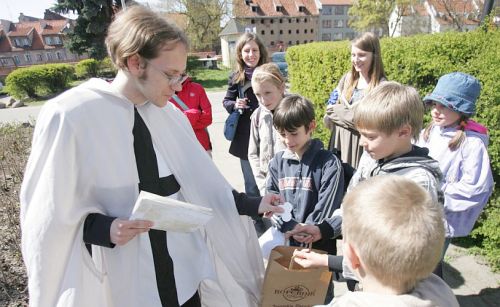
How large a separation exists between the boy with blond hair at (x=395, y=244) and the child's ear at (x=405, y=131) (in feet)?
2.14

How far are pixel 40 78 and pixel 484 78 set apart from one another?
2105cm

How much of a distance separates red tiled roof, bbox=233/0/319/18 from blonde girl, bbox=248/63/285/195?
53114 millimetres

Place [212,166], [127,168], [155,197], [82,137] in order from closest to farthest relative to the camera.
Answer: [155,197], [82,137], [127,168], [212,166]

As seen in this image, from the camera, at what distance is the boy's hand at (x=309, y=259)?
165 cm

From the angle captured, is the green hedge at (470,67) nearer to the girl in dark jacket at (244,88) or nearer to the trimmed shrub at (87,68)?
the girl in dark jacket at (244,88)

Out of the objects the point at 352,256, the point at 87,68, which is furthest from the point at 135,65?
the point at 87,68

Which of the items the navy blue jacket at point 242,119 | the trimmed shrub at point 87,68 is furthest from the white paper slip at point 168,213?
the trimmed shrub at point 87,68

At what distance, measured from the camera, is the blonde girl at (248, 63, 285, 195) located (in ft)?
9.86

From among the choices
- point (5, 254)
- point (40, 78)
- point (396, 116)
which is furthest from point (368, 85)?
point (40, 78)

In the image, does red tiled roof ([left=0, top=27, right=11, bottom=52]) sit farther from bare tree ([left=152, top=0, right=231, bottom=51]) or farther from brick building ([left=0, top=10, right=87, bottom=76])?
bare tree ([left=152, top=0, right=231, bottom=51])

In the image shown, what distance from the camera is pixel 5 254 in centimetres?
346

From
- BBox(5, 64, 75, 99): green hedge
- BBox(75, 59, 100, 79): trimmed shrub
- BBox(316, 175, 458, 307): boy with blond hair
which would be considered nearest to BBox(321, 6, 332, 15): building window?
BBox(75, 59, 100, 79): trimmed shrub

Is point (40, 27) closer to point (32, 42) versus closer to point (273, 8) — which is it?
point (32, 42)

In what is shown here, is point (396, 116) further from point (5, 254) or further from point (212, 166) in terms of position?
point (5, 254)
